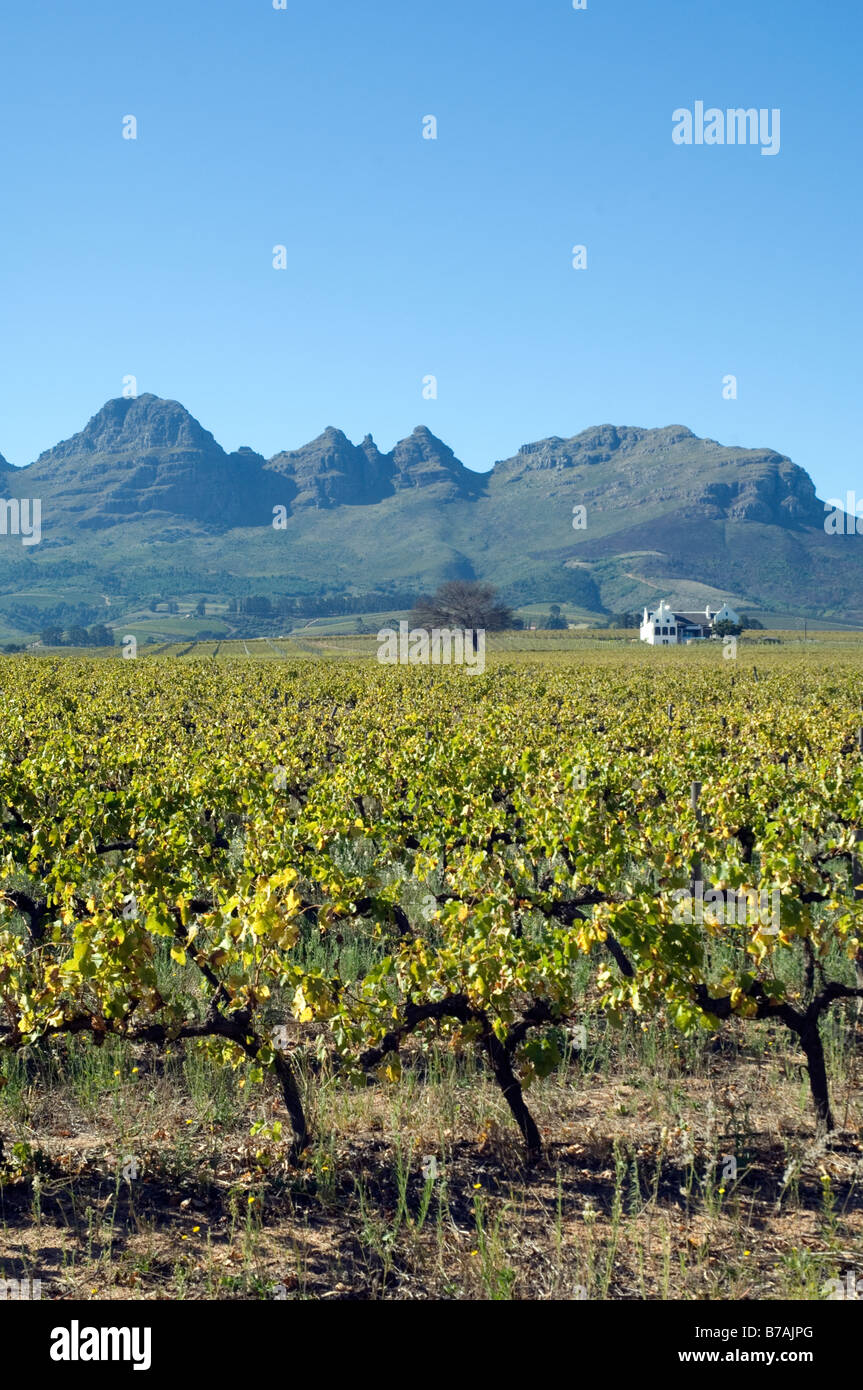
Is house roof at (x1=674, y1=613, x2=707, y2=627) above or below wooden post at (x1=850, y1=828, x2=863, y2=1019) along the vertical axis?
above

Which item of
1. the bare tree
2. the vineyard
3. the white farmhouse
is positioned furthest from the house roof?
the vineyard

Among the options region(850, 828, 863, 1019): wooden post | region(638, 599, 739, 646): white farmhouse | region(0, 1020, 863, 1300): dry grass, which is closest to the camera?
region(0, 1020, 863, 1300): dry grass

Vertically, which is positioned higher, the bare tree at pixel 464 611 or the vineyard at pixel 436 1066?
the bare tree at pixel 464 611

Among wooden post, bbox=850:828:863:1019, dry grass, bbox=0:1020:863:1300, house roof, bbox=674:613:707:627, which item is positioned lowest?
dry grass, bbox=0:1020:863:1300

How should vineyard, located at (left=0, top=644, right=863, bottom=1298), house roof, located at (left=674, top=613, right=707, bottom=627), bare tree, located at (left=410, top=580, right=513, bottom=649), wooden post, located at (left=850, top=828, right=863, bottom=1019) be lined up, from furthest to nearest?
house roof, located at (left=674, top=613, right=707, bottom=627) < bare tree, located at (left=410, top=580, right=513, bottom=649) < wooden post, located at (left=850, top=828, right=863, bottom=1019) < vineyard, located at (left=0, top=644, right=863, bottom=1298)

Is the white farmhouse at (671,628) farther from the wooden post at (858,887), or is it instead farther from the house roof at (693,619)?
the wooden post at (858,887)

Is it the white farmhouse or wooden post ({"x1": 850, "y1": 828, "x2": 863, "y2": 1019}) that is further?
the white farmhouse

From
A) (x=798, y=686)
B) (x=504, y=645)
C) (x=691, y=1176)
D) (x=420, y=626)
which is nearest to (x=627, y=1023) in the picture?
(x=691, y=1176)

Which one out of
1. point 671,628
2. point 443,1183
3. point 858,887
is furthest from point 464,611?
point 443,1183

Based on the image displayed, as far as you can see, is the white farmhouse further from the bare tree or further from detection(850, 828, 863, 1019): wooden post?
detection(850, 828, 863, 1019): wooden post

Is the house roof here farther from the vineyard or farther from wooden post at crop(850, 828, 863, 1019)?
the vineyard

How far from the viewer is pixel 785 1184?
5.34m

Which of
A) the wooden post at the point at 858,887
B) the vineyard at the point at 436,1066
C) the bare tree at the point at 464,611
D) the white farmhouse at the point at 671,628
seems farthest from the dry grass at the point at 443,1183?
the white farmhouse at the point at 671,628

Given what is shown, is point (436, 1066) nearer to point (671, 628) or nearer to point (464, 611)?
point (464, 611)
